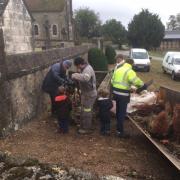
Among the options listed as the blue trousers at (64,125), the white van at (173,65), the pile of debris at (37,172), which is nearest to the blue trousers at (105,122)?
the blue trousers at (64,125)

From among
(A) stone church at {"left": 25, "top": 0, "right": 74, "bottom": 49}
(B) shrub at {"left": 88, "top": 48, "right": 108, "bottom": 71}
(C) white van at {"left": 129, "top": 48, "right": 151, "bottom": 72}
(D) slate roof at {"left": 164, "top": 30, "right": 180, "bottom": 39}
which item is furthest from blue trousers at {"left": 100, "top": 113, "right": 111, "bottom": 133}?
(D) slate roof at {"left": 164, "top": 30, "right": 180, "bottom": 39}

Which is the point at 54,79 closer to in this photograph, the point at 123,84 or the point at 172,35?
the point at 123,84

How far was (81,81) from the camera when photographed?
362 inches

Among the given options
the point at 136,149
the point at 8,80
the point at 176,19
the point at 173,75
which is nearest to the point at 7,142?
the point at 8,80

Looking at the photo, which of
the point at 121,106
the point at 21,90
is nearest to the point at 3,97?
the point at 21,90

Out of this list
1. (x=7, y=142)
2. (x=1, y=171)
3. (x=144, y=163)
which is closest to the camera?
(x=1, y=171)

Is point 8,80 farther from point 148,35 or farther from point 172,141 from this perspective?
point 148,35

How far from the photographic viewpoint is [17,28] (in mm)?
37781

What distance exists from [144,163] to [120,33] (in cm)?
8840

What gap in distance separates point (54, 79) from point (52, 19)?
67017mm

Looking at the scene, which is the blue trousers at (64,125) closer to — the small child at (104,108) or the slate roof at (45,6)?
the small child at (104,108)

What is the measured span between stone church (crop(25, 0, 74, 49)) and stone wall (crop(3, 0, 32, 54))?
33.8 m

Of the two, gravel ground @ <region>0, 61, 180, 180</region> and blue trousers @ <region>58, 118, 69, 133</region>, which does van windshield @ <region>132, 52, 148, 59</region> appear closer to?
gravel ground @ <region>0, 61, 180, 180</region>

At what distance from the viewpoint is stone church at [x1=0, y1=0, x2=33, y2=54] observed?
34.8 metres
